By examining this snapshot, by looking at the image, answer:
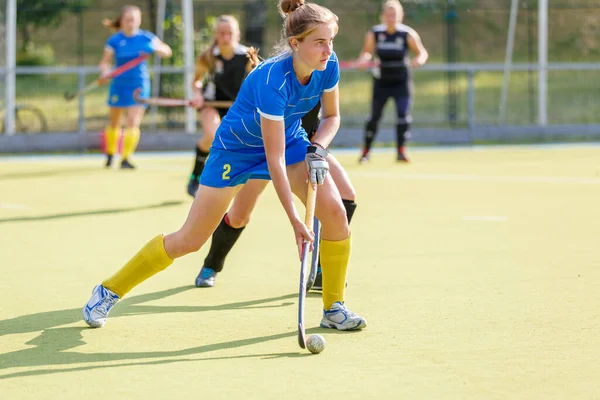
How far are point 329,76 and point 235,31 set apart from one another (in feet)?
15.6

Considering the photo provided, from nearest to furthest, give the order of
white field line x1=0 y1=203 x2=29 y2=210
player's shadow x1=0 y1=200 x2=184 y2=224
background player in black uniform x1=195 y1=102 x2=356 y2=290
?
background player in black uniform x1=195 y1=102 x2=356 y2=290, player's shadow x1=0 y1=200 x2=184 y2=224, white field line x1=0 y1=203 x2=29 y2=210

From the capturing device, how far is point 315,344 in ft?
14.9

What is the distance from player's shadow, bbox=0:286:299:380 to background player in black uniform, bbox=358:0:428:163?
8204mm

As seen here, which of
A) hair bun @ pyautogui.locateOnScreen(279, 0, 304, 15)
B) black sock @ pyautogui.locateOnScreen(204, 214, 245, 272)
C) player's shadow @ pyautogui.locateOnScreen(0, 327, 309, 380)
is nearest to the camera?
player's shadow @ pyautogui.locateOnScreen(0, 327, 309, 380)

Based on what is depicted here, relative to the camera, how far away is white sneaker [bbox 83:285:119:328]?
511 centimetres

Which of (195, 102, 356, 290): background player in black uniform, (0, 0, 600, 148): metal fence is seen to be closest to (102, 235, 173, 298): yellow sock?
(195, 102, 356, 290): background player in black uniform

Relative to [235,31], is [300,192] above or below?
below

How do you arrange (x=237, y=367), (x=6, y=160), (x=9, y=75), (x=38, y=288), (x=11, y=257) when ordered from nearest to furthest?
(x=237, y=367)
(x=38, y=288)
(x=11, y=257)
(x=6, y=160)
(x=9, y=75)

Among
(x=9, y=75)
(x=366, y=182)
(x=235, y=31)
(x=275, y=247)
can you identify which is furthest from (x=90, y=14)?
(x=275, y=247)

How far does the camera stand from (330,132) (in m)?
5.10

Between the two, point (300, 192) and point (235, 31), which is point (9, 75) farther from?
point (300, 192)

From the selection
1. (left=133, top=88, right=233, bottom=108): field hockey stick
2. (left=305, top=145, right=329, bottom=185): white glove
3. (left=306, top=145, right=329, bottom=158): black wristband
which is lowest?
(left=305, top=145, right=329, bottom=185): white glove

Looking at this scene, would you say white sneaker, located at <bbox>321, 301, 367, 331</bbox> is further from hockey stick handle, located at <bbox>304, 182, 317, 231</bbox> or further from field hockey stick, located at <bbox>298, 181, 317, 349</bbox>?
hockey stick handle, located at <bbox>304, 182, 317, 231</bbox>

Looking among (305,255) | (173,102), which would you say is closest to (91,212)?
(173,102)
